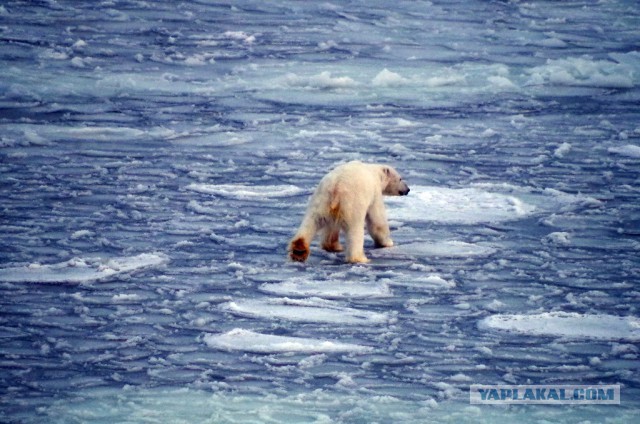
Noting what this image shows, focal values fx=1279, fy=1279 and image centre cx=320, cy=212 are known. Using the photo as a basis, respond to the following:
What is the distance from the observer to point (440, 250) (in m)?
7.63

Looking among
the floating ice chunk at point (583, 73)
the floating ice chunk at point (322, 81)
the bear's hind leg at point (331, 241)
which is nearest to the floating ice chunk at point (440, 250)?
the bear's hind leg at point (331, 241)

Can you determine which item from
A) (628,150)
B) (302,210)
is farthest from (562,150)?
(302,210)

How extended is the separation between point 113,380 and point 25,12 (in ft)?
37.7

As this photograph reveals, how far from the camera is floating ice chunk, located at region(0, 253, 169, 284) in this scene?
22.6 feet

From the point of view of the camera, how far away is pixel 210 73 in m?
13.8

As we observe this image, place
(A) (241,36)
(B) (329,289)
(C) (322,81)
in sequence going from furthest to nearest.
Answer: (A) (241,36)
(C) (322,81)
(B) (329,289)

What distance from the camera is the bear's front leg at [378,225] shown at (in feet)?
24.1

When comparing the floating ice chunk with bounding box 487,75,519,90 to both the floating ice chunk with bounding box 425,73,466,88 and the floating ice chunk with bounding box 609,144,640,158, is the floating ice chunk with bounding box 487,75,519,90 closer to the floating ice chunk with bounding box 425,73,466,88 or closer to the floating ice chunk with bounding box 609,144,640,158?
the floating ice chunk with bounding box 425,73,466,88

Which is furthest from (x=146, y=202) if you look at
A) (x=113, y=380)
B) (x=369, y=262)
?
(x=113, y=380)

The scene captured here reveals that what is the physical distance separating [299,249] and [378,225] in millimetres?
674

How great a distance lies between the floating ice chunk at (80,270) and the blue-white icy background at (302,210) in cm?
2

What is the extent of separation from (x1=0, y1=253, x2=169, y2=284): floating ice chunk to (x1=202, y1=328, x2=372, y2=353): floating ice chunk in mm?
1222

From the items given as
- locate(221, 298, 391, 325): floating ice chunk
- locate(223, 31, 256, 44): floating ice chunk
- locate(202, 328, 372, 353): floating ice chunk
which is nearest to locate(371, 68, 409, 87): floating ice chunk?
locate(223, 31, 256, 44): floating ice chunk

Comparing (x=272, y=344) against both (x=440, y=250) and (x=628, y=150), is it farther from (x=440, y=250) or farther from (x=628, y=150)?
(x=628, y=150)
